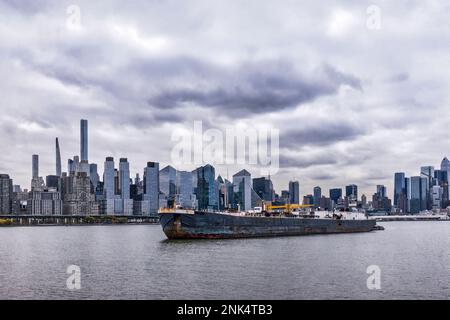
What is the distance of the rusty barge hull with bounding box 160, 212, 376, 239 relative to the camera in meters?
91.3

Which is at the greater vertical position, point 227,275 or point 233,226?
point 227,275

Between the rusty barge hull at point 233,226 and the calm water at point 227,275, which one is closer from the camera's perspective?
the calm water at point 227,275

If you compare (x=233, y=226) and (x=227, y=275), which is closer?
(x=227, y=275)

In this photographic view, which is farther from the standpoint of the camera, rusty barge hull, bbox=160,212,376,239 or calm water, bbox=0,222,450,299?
rusty barge hull, bbox=160,212,376,239

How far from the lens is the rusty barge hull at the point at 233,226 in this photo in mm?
91312

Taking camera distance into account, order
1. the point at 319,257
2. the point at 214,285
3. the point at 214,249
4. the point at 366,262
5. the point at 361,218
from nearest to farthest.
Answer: the point at 214,285 → the point at 366,262 → the point at 319,257 → the point at 214,249 → the point at 361,218

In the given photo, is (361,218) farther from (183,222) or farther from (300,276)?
(300,276)

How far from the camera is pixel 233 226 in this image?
10038 centimetres

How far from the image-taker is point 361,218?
Answer: 162 metres
